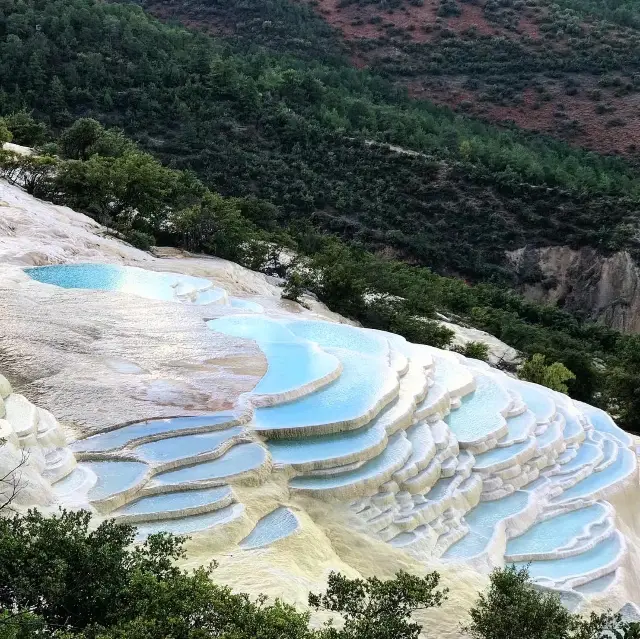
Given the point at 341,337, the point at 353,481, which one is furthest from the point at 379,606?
the point at 341,337

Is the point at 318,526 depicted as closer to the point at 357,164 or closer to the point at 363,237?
the point at 363,237

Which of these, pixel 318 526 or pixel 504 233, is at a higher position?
pixel 318 526

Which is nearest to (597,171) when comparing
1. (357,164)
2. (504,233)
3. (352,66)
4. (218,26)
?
(504,233)

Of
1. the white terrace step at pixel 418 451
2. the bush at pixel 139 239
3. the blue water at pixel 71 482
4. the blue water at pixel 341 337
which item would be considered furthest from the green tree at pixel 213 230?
the blue water at pixel 71 482

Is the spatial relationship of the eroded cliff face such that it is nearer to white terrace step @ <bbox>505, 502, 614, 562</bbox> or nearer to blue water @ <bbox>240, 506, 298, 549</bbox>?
white terrace step @ <bbox>505, 502, 614, 562</bbox>

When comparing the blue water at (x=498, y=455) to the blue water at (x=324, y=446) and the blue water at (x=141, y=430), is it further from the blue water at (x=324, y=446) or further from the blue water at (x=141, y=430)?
the blue water at (x=141, y=430)

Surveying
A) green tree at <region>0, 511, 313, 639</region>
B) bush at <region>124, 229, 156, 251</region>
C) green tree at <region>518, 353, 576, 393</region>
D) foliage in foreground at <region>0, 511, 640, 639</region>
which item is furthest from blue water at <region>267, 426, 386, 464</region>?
bush at <region>124, 229, 156, 251</region>
